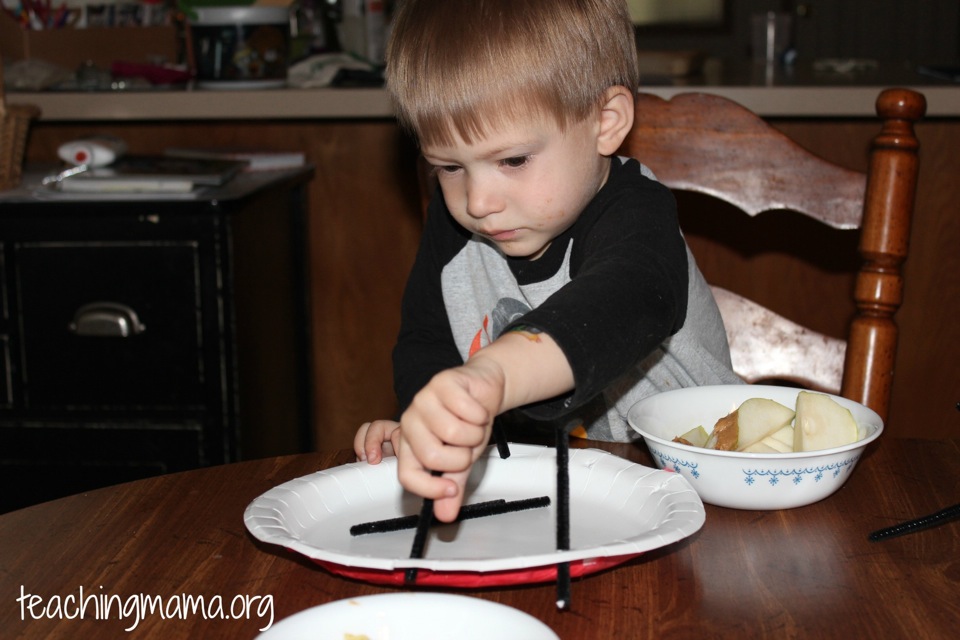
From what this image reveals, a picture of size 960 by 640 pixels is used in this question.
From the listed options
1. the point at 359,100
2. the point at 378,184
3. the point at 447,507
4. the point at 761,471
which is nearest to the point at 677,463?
the point at 761,471

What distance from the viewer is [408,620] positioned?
0.48 metres

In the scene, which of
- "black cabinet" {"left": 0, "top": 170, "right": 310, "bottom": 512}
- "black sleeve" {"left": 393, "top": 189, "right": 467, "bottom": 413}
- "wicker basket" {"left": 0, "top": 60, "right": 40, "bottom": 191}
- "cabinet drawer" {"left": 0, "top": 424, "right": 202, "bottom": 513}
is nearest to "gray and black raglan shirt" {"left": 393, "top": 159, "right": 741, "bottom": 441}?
"black sleeve" {"left": 393, "top": 189, "right": 467, "bottom": 413}

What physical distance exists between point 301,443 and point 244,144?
0.61 metres

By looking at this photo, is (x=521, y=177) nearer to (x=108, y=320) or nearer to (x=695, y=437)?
(x=695, y=437)

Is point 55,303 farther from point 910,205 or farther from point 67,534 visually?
point 910,205

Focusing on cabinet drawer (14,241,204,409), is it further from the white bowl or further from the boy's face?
the white bowl

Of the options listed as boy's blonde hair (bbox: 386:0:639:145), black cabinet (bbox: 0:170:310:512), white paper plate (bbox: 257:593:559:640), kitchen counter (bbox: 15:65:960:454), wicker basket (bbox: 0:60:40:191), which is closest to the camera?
white paper plate (bbox: 257:593:559:640)

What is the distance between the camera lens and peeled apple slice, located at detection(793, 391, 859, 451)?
67cm

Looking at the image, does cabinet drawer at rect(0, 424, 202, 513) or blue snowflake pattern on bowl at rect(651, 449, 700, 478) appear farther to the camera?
cabinet drawer at rect(0, 424, 202, 513)

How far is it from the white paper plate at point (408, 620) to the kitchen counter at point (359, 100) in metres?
1.35

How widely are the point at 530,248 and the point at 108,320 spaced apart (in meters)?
0.88

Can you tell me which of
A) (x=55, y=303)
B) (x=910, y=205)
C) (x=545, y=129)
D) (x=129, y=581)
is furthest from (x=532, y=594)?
(x=55, y=303)

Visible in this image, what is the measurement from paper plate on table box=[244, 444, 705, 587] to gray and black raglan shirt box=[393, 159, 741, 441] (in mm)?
76

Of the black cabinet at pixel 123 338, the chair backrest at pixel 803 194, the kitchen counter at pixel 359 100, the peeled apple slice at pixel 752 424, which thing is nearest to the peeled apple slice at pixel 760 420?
the peeled apple slice at pixel 752 424
